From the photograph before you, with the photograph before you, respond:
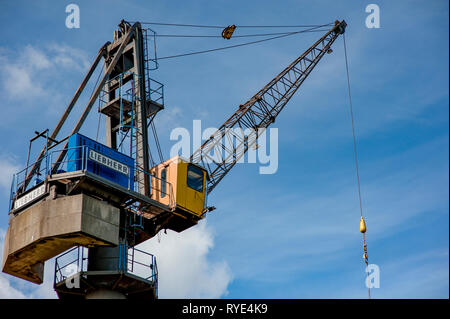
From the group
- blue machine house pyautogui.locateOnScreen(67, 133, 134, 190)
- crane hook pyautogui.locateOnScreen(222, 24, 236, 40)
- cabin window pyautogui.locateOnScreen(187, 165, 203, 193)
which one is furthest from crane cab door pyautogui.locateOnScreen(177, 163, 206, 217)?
crane hook pyautogui.locateOnScreen(222, 24, 236, 40)

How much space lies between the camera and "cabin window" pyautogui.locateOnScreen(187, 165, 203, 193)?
47.2 m

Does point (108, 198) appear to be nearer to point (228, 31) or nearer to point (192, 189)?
point (192, 189)

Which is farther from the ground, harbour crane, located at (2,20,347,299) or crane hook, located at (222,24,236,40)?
crane hook, located at (222,24,236,40)

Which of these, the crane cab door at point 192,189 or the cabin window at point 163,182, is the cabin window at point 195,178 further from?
the cabin window at point 163,182

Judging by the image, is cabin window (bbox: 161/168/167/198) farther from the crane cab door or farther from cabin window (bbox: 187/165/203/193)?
cabin window (bbox: 187/165/203/193)

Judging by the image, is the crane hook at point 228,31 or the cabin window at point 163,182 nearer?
the cabin window at point 163,182

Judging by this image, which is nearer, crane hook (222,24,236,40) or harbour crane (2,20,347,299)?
harbour crane (2,20,347,299)

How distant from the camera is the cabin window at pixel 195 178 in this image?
4725 cm

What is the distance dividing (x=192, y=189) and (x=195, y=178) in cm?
102

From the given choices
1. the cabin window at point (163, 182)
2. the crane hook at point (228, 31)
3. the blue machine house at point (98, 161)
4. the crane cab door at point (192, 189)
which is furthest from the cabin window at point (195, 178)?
the crane hook at point (228, 31)

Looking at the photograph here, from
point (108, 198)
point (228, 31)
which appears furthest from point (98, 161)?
point (228, 31)
